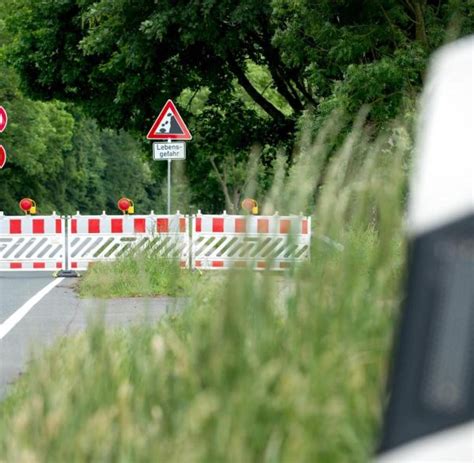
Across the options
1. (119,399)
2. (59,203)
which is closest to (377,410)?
(119,399)

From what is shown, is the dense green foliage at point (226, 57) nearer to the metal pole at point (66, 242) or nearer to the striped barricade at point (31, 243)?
the metal pole at point (66, 242)

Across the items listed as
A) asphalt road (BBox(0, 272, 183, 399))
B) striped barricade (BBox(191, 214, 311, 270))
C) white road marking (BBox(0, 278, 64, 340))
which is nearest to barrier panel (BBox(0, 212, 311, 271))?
asphalt road (BBox(0, 272, 183, 399))

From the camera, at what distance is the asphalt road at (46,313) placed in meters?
8.48

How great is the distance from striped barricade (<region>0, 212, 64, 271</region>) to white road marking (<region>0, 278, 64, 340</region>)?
2.53 m

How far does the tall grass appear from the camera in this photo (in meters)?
3.82

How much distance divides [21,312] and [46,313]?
1.24 feet

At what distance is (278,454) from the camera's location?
3.85 metres

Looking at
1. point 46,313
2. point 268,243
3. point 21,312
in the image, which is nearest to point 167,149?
point 21,312

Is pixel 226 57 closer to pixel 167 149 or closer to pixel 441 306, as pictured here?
pixel 167 149

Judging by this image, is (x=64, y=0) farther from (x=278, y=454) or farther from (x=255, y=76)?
(x=278, y=454)

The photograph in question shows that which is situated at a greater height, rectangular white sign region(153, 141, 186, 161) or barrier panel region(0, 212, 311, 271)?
rectangular white sign region(153, 141, 186, 161)

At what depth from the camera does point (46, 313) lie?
1455 cm

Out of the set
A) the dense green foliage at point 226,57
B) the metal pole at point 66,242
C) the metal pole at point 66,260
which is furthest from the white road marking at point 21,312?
the dense green foliage at point 226,57

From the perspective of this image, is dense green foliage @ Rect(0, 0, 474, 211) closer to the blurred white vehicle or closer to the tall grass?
the tall grass
